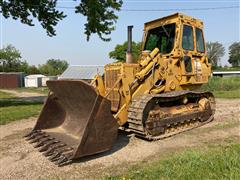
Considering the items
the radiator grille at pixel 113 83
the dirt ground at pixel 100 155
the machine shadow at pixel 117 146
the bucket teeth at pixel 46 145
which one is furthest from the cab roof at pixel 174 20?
the bucket teeth at pixel 46 145

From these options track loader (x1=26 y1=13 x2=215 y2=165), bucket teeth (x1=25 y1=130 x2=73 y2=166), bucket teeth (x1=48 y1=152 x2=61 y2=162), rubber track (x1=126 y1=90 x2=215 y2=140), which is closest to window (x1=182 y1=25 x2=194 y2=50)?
track loader (x1=26 y1=13 x2=215 y2=165)

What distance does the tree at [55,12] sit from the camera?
15.5 metres

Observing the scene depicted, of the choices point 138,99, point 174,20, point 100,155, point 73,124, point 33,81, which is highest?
point 174,20

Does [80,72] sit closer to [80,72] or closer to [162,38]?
[80,72]

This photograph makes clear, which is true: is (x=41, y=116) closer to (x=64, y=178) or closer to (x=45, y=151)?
(x=45, y=151)

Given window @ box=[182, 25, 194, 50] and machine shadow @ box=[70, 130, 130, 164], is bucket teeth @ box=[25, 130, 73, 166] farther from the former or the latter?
window @ box=[182, 25, 194, 50]

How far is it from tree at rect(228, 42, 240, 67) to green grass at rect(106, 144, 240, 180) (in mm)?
90936

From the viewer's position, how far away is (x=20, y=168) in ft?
16.8

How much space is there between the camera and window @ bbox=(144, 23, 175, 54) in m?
7.78

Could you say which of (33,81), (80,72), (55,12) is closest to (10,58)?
(33,81)

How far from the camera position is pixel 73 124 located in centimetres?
678

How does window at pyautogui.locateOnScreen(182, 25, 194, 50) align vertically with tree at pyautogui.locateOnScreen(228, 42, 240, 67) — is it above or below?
below

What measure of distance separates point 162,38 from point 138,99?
2154mm

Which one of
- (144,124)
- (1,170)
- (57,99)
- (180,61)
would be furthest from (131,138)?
(1,170)
